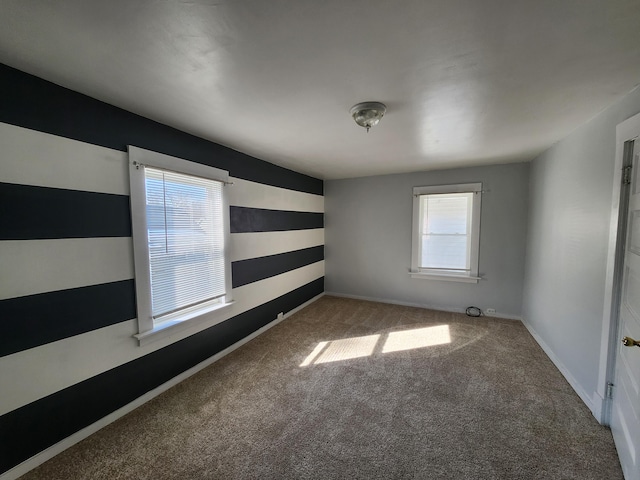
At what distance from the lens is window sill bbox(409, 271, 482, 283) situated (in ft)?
12.6

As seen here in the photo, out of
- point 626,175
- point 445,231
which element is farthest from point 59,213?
point 445,231

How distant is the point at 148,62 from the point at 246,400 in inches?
96.0

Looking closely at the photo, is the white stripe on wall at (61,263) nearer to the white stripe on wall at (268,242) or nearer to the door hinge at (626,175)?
the white stripe on wall at (268,242)

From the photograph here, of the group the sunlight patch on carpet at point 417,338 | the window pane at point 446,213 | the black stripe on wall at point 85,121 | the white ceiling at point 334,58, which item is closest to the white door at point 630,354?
the white ceiling at point 334,58

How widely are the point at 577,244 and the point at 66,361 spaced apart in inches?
158

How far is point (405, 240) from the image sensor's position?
4.25 m

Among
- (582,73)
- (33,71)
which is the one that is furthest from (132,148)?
(582,73)

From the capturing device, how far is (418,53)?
1.24 m

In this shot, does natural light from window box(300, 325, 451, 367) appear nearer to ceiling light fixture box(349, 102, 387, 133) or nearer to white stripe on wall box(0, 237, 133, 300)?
white stripe on wall box(0, 237, 133, 300)

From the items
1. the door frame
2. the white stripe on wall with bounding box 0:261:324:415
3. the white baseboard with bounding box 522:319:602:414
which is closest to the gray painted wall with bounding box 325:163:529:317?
the white baseboard with bounding box 522:319:602:414

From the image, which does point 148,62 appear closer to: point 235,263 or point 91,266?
point 91,266

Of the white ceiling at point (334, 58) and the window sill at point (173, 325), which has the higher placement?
the white ceiling at point (334, 58)

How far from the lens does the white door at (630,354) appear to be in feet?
4.39

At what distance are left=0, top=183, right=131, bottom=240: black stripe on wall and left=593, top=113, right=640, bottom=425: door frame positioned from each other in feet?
11.5
